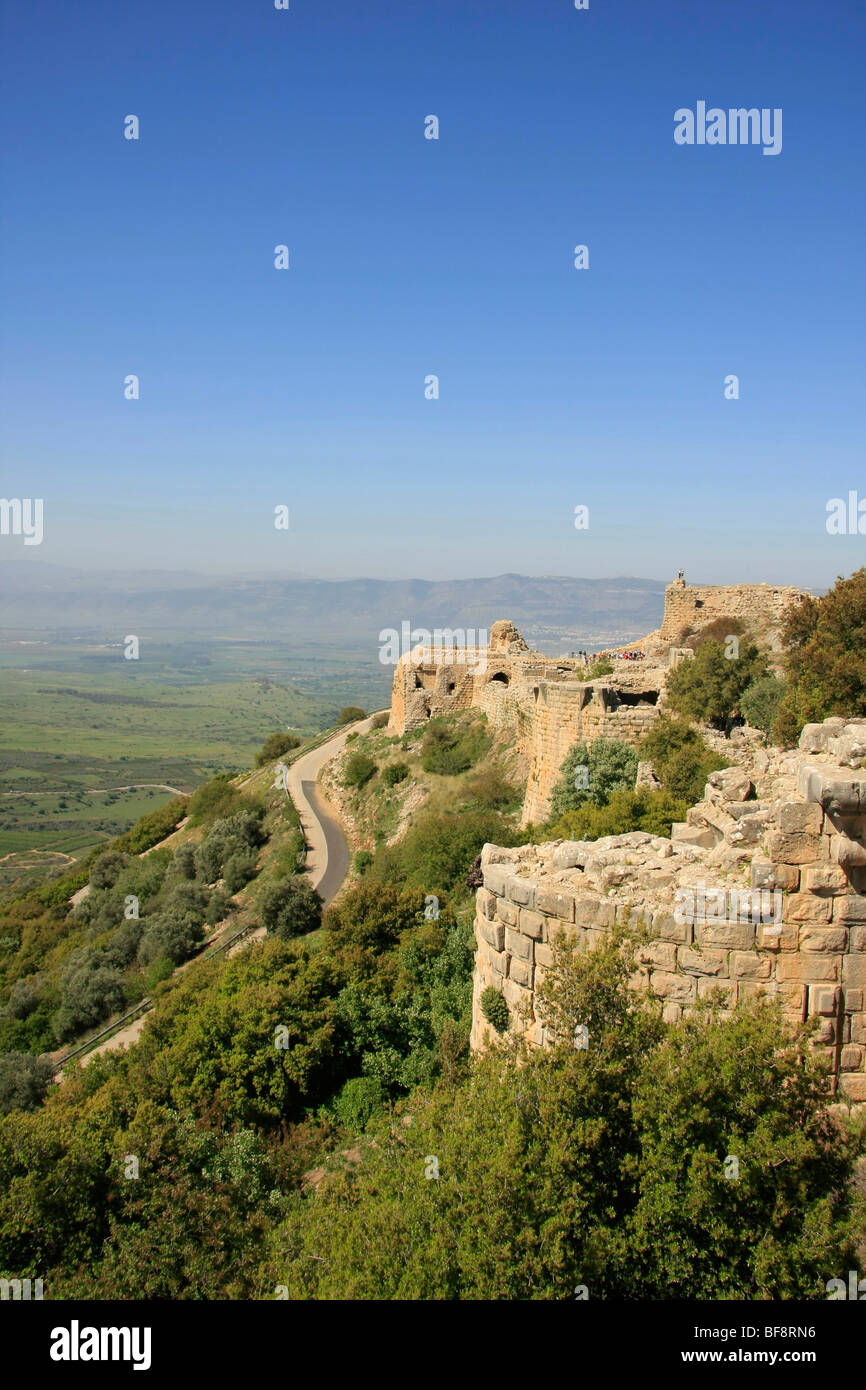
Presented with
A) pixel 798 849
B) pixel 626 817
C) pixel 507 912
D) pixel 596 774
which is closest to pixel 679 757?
pixel 596 774

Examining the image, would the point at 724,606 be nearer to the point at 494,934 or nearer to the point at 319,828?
the point at 319,828

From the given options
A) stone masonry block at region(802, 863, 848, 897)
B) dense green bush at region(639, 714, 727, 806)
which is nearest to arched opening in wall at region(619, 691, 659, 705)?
dense green bush at region(639, 714, 727, 806)

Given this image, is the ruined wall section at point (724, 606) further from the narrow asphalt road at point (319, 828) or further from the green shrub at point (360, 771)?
the narrow asphalt road at point (319, 828)

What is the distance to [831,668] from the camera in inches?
636

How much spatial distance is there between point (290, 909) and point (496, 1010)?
56.7 ft

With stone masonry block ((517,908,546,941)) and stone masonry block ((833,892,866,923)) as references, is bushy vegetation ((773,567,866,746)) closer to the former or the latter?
stone masonry block ((833,892,866,923))

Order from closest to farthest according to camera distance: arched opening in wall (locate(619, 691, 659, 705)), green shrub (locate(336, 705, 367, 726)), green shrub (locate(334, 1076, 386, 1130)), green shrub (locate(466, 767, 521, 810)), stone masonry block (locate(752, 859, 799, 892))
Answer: stone masonry block (locate(752, 859, 799, 892)) < green shrub (locate(334, 1076, 386, 1130)) < arched opening in wall (locate(619, 691, 659, 705)) < green shrub (locate(466, 767, 521, 810)) < green shrub (locate(336, 705, 367, 726))

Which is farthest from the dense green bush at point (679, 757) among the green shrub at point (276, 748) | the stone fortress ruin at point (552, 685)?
the green shrub at point (276, 748)

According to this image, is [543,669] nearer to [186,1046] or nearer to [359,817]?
[359,817]

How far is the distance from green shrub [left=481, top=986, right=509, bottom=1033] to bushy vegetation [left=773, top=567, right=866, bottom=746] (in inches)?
383

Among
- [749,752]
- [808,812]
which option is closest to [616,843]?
[808,812]

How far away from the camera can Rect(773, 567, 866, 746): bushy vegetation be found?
51.0 feet

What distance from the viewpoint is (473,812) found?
25.9 m
